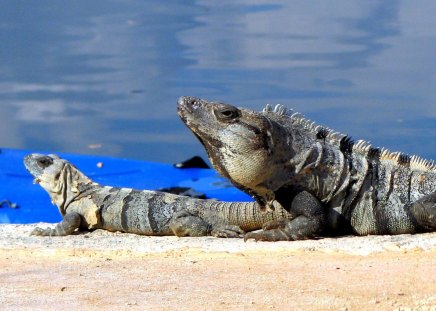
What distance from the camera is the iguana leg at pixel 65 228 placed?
28.9ft

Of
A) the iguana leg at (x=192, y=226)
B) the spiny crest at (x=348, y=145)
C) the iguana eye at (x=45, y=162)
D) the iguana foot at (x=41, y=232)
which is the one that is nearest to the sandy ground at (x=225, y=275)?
the iguana leg at (x=192, y=226)

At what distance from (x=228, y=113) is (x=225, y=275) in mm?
1488

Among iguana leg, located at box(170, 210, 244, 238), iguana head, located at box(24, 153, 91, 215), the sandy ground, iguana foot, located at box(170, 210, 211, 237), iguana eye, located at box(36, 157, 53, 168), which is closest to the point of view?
the sandy ground

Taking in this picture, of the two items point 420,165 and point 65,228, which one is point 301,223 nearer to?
point 420,165

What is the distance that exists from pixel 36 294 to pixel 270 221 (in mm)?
2162

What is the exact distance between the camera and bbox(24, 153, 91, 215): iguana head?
949cm

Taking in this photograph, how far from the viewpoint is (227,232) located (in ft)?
26.9

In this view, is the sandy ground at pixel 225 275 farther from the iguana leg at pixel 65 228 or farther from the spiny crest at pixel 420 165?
the iguana leg at pixel 65 228

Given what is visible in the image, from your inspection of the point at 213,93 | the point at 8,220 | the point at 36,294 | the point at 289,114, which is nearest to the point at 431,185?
the point at 289,114

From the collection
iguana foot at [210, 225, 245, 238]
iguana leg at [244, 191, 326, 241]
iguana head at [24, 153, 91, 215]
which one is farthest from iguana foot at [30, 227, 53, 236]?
iguana leg at [244, 191, 326, 241]

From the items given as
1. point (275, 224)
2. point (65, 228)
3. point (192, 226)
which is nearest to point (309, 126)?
point (275, 224)

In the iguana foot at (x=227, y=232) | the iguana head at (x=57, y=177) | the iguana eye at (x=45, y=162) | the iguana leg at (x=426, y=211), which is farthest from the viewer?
the iguana eye at (x=45, y=162)

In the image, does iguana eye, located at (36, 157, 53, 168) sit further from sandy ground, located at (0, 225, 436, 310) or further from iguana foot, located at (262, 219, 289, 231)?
iguana foot, located at (262, 219, 289, 231)

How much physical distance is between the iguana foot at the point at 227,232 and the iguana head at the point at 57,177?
1.62 meters
